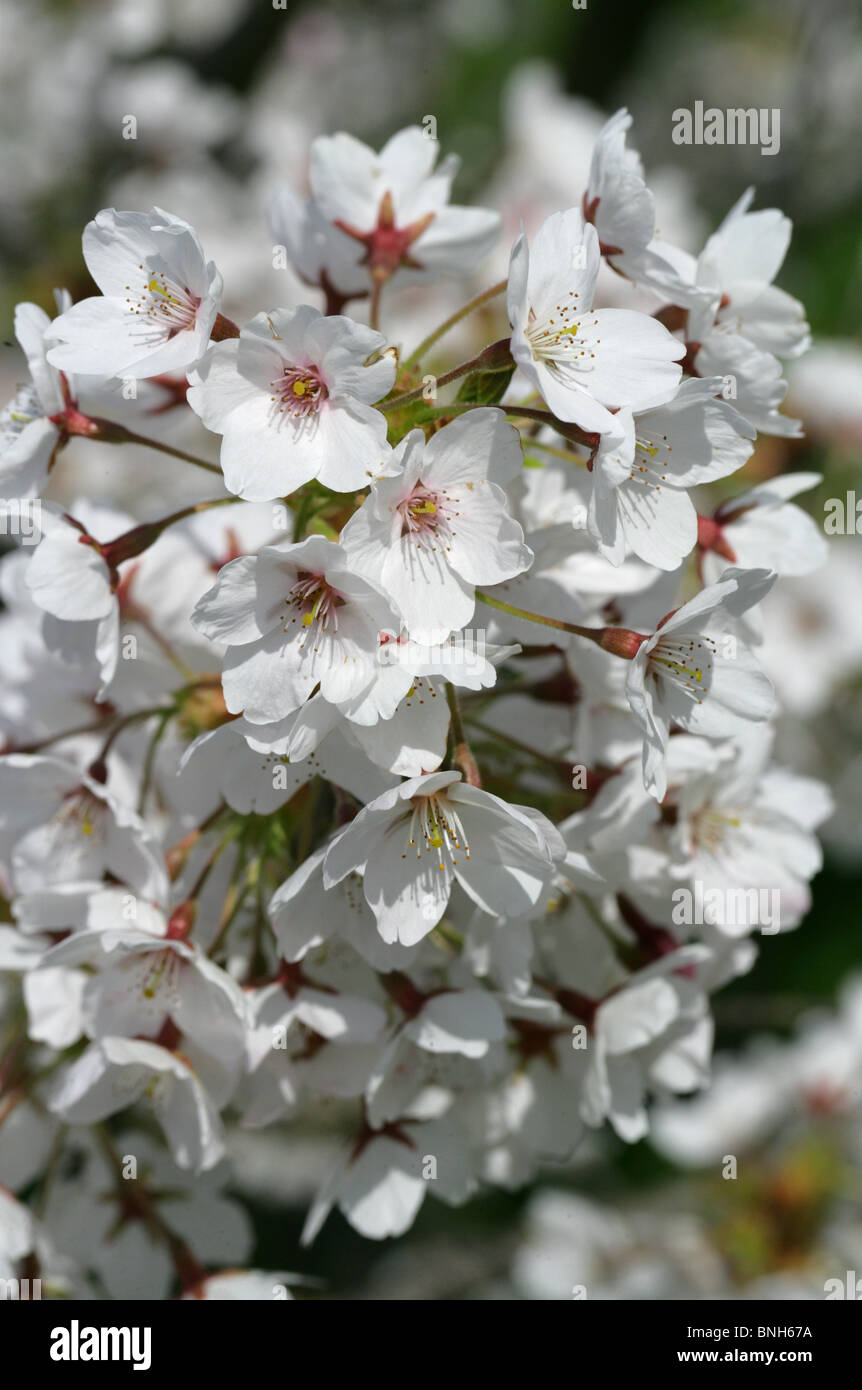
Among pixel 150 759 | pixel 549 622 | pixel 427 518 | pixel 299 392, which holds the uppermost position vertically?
pixel 299 392

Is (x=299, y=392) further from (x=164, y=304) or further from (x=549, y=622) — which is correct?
(x=549, y=622)

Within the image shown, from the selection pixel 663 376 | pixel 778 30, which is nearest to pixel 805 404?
pixel 663 376

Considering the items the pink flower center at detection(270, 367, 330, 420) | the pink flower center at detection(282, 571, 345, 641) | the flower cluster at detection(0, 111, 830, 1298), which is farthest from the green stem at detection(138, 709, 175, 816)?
the pink flower center at detection(270, 367, 330, 420)

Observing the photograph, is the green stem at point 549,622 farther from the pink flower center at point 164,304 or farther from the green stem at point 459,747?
the pink flower center at point 164,304

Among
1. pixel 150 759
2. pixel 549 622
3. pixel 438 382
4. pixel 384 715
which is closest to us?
pixel 384 715

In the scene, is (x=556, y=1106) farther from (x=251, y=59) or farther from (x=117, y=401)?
(x=251, y=59)

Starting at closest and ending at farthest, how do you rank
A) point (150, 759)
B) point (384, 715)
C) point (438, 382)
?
point (384, 715) → point (438, 382) → point (150, 759)

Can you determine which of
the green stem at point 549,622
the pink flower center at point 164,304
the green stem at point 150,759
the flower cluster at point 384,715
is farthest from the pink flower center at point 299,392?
the green stem at point 150,759

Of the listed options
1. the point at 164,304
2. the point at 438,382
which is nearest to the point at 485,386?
the point at 438,382

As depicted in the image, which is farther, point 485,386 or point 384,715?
point 485,386

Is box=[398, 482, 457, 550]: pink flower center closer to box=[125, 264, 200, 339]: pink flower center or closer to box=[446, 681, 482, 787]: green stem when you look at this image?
box=[446, 681, 482, 787]: green stem
